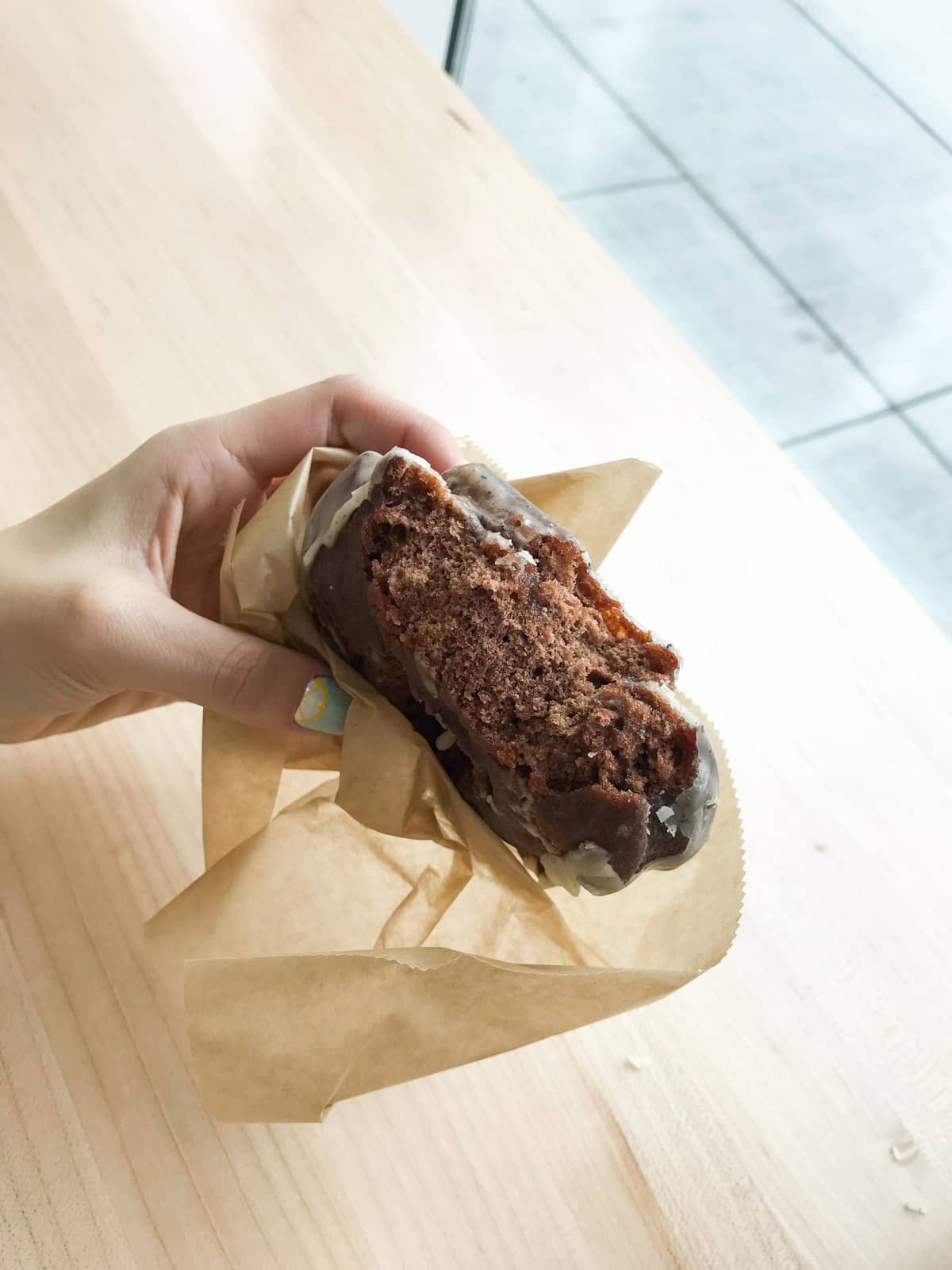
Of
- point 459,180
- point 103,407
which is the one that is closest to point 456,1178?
point 103,407

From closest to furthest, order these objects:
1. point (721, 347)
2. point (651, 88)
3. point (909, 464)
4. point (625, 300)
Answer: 1. point (625, 300)
2. point (909, 464)
3. point (721, 347)
4. point (651, 88)

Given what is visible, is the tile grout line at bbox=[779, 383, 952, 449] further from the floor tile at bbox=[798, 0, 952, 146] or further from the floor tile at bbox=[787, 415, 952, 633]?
the floor tile at bbox=[798, 0, 952, 146]

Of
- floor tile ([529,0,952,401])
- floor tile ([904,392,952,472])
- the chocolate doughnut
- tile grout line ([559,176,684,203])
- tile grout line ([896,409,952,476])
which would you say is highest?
the chocolate doughnut

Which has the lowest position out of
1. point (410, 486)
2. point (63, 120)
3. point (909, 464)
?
point (909, 464)

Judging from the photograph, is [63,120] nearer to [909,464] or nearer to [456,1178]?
[456,1178]

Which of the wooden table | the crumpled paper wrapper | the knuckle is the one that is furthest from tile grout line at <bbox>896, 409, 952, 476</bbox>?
the knuckle

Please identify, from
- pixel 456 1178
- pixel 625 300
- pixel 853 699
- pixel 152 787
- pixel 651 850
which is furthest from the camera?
pixel 625 300

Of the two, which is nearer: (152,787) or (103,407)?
(152,787)

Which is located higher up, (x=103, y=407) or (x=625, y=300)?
Answer: (x=625, y=300)
